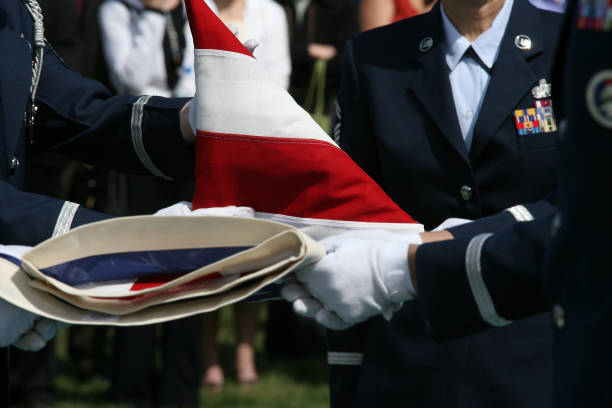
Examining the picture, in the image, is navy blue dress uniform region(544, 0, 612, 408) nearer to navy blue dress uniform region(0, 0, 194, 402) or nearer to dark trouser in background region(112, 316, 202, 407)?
navy blue dress uniform region(0, 0, 194, 402)

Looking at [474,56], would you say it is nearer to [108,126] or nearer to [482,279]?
[482,279]

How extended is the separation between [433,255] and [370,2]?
272cm


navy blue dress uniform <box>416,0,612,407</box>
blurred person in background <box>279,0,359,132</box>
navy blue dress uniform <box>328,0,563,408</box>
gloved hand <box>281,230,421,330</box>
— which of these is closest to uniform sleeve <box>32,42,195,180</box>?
navy blue dress uniform <box>328,0,563,408</box>

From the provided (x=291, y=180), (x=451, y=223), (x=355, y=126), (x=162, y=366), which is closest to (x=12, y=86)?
(x=291, y=180)

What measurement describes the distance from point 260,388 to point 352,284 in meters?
3.44

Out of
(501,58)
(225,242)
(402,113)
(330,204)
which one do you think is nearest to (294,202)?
(330,204)

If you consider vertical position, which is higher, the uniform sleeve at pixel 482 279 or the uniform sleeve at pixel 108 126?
Result: the uniform sleeve at pixel 108 126

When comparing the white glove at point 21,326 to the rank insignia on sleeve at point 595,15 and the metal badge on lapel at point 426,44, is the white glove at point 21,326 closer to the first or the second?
the metal badge on lapel at point 426,44

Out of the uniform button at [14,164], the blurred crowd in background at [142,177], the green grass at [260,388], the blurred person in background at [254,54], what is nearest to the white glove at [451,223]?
the uniform button at [14,164]

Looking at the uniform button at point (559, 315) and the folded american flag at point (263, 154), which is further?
the folded american flag at point (263, 154)

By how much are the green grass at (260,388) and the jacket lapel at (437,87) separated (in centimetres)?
283

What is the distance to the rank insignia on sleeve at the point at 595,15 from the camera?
4.98 ft

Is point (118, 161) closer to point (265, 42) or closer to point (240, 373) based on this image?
point (265, 42)

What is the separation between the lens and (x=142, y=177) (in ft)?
16.0
